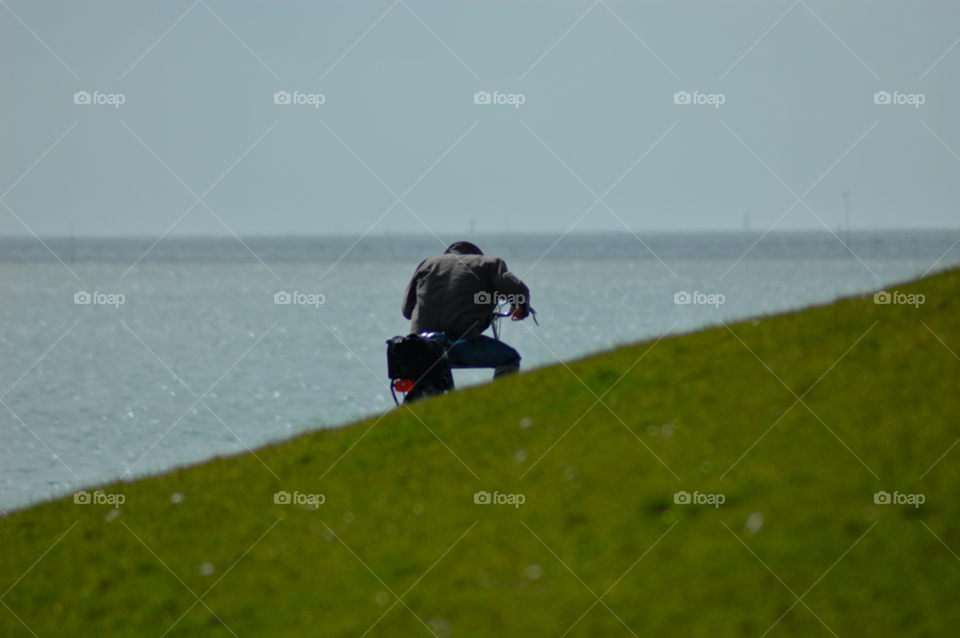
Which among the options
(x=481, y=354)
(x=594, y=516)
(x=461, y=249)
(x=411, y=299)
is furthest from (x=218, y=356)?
(x=594, y=516)

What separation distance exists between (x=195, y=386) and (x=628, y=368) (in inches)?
884

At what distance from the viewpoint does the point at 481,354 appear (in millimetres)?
10875

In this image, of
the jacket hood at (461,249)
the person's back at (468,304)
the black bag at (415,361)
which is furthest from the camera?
the jacket hood at (461,249)

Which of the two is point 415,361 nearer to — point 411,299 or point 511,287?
point 411,299

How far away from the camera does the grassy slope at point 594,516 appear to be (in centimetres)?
552

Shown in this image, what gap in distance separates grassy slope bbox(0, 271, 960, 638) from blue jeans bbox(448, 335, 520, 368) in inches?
34.4

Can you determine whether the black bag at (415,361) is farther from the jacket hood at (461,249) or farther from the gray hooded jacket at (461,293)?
the jacket hood at (461,249)

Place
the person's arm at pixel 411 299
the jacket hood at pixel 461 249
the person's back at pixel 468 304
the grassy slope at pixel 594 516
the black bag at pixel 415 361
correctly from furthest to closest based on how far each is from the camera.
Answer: the person's arm at pixel 411 299
the jacket hood at pixel 461 249
the person's back at pixel 468 304
the black bag at pixel 415 361
the grassy slope at pixel 594 516

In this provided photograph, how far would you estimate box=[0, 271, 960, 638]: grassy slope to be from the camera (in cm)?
552

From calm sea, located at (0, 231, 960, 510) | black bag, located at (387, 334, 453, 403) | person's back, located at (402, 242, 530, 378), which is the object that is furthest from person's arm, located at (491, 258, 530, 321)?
calm sea, located at (0, 231, 960, 510)

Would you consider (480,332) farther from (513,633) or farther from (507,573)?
(513,633)

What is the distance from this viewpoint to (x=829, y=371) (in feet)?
25.9

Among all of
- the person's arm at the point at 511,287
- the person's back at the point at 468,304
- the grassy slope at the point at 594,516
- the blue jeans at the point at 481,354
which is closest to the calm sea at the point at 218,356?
the blue jeans at the point at 481,354

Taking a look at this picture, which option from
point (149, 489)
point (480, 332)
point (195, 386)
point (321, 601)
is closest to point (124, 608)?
point (321, 601)
